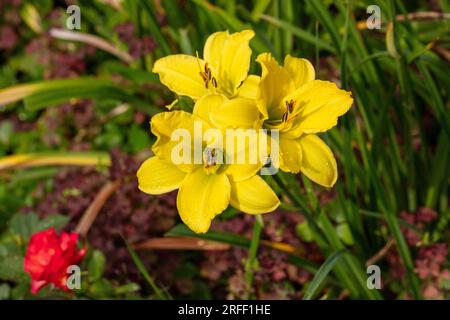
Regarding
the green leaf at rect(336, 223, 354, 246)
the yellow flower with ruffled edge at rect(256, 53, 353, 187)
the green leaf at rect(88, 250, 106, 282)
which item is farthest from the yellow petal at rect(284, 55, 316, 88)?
the green leaf at rect(88, 250, 106, 282)

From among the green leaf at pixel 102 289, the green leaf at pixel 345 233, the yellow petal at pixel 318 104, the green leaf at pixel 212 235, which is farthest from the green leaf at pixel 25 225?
the yellow petal at pixel 318 104

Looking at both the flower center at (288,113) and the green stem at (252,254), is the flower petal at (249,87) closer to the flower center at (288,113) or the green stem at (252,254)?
the flower center at (288,113)

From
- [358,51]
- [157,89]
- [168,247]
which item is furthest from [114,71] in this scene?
[358,51]

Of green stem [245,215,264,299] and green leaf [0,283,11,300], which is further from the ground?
green stem [245,215,264,299]

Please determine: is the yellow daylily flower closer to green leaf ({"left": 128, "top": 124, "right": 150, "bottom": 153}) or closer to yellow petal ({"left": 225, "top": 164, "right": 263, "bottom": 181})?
yellow petal ({"left": 225, "top": 164, "right": 263, "bottom": 181})

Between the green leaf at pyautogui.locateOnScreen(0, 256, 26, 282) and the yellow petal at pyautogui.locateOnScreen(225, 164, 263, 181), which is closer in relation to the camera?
the yellow petal at pyautogui.locateOnScreen(225, 164, 263, 181)
